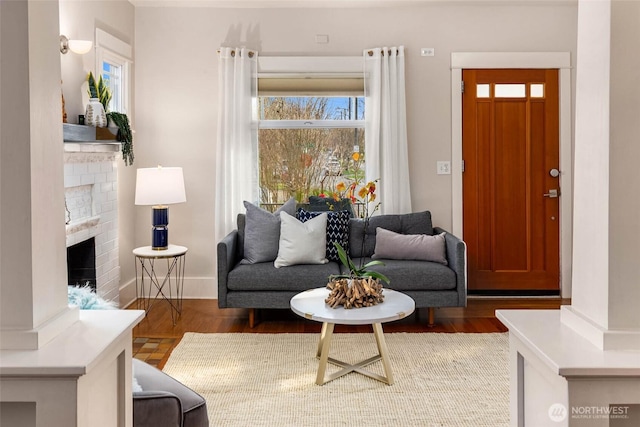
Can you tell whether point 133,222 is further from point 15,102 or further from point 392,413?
point 15,102

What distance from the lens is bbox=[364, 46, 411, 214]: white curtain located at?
521 cm

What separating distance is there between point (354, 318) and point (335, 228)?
5.72ft

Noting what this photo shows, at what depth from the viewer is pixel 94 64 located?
439cm

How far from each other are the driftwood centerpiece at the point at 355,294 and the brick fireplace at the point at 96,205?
5.71ft

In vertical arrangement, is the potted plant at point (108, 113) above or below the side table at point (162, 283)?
above

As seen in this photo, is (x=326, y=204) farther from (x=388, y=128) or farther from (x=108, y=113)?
(x=108, y=113)

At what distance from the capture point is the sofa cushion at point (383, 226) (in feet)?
16.1

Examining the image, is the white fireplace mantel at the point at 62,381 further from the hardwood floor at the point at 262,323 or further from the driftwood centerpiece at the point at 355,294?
the hardwood floor at the point at 262,323

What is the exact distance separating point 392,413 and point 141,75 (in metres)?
3.78

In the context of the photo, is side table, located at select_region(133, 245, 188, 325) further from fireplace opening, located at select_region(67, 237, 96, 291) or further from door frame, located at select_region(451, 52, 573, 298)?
door frame, located at select_region(451, 52, 573, 298)

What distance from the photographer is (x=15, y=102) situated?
4.02 feet

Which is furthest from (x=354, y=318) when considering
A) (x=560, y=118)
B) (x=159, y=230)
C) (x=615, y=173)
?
(x=560, y=118)

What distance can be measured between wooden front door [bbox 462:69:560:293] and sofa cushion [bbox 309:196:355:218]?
110 cm

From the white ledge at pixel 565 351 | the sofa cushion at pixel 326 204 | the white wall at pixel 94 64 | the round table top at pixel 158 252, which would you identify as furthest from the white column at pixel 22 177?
the sofa cushion at pixel 326 204
